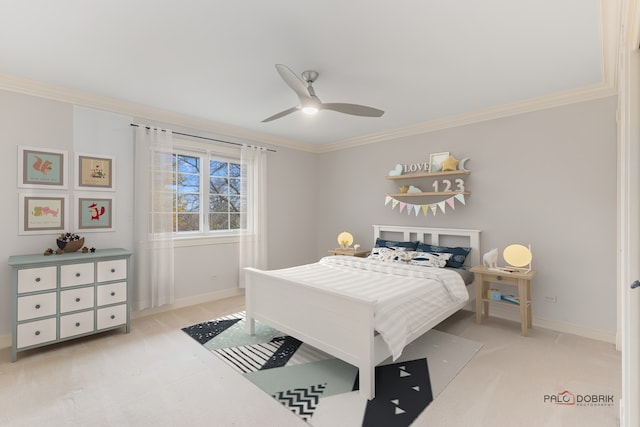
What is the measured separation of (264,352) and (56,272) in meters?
2.04

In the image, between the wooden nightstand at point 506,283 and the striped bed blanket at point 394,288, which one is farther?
the wooden nightstand at point 506,283

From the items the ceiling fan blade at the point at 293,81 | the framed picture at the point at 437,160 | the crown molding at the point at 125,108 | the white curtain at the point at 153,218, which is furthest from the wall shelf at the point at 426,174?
the white curtain at the point at 153,218

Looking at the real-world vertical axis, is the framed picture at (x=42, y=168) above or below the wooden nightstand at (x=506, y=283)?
above

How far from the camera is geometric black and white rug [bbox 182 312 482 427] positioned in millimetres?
1975

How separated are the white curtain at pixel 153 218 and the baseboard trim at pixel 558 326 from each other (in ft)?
13.3

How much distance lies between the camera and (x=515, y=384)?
2.28 meters

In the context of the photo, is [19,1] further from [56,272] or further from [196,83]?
[56,272]

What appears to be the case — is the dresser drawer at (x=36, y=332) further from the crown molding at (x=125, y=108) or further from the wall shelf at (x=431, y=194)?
the wall shelf at (x=431, y=194)

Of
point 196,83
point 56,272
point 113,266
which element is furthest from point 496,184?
point 56,272

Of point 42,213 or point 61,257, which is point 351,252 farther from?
point 42,213

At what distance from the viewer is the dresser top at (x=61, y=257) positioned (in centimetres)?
268

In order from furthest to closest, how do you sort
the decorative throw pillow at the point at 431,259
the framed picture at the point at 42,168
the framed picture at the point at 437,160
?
the framed picture at the point at 437,160 < the decorative throw pillow at the point at 431,259 < the framed picture at the point at 42,168

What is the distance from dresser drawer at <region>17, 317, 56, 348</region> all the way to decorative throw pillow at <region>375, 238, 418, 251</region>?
12.3 ft

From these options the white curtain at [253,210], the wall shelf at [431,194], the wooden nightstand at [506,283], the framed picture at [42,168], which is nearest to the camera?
the framed picture at [42,168]
